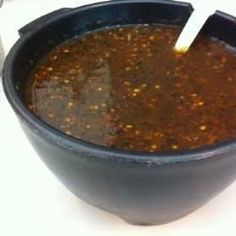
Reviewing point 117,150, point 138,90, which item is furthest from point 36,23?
point 117,150

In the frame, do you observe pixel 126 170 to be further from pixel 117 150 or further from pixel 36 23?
pixel 36 23

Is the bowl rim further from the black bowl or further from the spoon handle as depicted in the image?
the spoon handle

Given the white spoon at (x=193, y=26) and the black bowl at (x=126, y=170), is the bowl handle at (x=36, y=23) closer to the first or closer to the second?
the black bowl at (x=126, y=170)

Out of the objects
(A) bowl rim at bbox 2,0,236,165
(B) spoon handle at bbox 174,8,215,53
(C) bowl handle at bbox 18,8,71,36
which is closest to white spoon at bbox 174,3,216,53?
(B) spoon handle at bbox 174,8,215,53

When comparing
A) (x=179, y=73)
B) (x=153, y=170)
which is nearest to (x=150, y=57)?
(x=179, y=73)

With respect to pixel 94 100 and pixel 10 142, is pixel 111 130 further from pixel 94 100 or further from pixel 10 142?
pixel 10 142

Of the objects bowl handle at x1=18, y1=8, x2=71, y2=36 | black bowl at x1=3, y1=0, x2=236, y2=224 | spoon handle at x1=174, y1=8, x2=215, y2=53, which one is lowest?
black bowl at x1=3, y1=0, x2=236, y2=224
